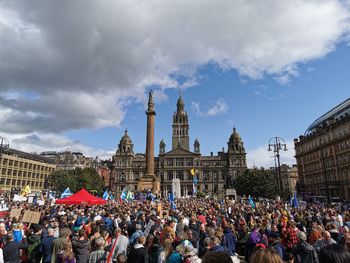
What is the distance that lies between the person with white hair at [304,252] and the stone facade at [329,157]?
40746 millimetres

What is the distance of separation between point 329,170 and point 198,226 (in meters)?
56.8

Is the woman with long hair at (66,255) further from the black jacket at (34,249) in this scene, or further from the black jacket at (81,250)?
the black jacket at (34,249)

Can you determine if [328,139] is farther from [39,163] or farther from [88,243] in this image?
[39,163]

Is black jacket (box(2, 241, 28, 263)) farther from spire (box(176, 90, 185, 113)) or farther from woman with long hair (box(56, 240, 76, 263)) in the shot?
spire (box(176, 90, 185, 113))

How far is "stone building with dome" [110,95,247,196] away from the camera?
382ft

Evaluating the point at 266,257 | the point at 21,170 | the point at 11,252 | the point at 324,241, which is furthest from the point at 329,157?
the point at 21,170

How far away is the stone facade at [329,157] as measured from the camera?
172ft

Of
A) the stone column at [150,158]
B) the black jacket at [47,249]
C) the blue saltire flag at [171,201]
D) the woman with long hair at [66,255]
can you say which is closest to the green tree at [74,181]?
the stone column at [150,158]

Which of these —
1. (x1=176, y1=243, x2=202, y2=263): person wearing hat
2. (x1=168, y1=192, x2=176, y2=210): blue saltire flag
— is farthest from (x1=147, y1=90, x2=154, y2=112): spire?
(x1=176, y1=243, x2=202, y2=263): person wearing hat

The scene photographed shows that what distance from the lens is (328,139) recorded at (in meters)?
59.0

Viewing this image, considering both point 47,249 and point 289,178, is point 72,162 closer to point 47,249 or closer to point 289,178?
point 289,178

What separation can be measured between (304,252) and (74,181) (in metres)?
72.8

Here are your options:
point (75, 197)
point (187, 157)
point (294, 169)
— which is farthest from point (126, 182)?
point (75, 197)

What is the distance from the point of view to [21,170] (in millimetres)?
83438
